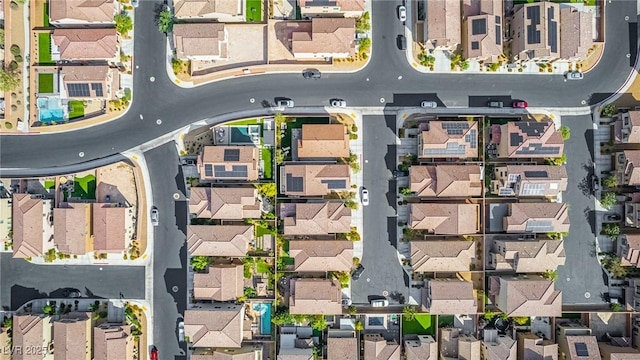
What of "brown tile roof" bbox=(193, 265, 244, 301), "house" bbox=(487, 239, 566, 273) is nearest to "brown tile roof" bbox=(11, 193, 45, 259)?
"brown tile roof" bbox=(193, 265, 244, 301)

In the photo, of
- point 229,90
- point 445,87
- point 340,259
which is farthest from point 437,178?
point 229,90

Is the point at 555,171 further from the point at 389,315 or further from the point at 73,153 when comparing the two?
the point at 73,153

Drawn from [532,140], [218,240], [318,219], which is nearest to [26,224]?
[218,240]

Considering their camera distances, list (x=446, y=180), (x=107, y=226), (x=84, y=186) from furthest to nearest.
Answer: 1. (x=84, y=186)
2. (x=107, y=226)
3. (x=446, y=180)

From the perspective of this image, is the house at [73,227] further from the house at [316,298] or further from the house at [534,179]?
the house at [534,179]

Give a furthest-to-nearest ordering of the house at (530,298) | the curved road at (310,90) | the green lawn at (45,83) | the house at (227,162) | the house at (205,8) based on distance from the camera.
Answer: the green lawn at (45,83) → the curved road at (310,90) → the house at (205,8) → the house at (227,162) → the house at (530,298)

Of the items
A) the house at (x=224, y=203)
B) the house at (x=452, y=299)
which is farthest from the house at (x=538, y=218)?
the house at (x=224, y=203)

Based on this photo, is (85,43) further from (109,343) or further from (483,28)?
(483,28)
